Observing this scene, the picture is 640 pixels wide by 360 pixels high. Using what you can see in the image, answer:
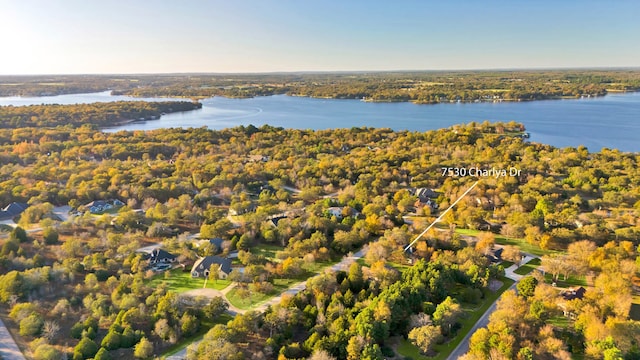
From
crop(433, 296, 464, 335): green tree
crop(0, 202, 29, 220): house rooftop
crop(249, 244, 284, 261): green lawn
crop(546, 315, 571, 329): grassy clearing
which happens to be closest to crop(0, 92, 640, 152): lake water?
crop(0, 202, 29, 220): house rooftop

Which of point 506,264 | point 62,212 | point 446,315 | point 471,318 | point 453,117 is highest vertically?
point 453,117

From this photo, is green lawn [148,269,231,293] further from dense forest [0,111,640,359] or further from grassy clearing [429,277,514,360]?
grassy clearing [429,277,514,360]

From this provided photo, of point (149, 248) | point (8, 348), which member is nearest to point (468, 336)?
point (8, 348)

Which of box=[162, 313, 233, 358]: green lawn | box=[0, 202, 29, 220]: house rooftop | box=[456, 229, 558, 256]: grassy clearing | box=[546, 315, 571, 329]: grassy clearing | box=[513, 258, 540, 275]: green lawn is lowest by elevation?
box=[162, 313, 233, 358]: green lawn

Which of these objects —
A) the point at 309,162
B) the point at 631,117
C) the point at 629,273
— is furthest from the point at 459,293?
the point at 631,117

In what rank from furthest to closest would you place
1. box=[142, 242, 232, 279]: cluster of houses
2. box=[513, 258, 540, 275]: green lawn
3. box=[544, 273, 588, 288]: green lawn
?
box=[513, 258, 540, 275]: green lawn, box=[142, 242, 232, 279]: cluster of houses, box=[544, 273, 588, 288]: green lawn

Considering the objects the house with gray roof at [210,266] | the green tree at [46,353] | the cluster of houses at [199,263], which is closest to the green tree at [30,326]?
the green tree at [46,353]

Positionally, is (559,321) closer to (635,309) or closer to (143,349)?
(635,309)

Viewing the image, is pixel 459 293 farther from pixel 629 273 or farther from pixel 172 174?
pixel 172 174
